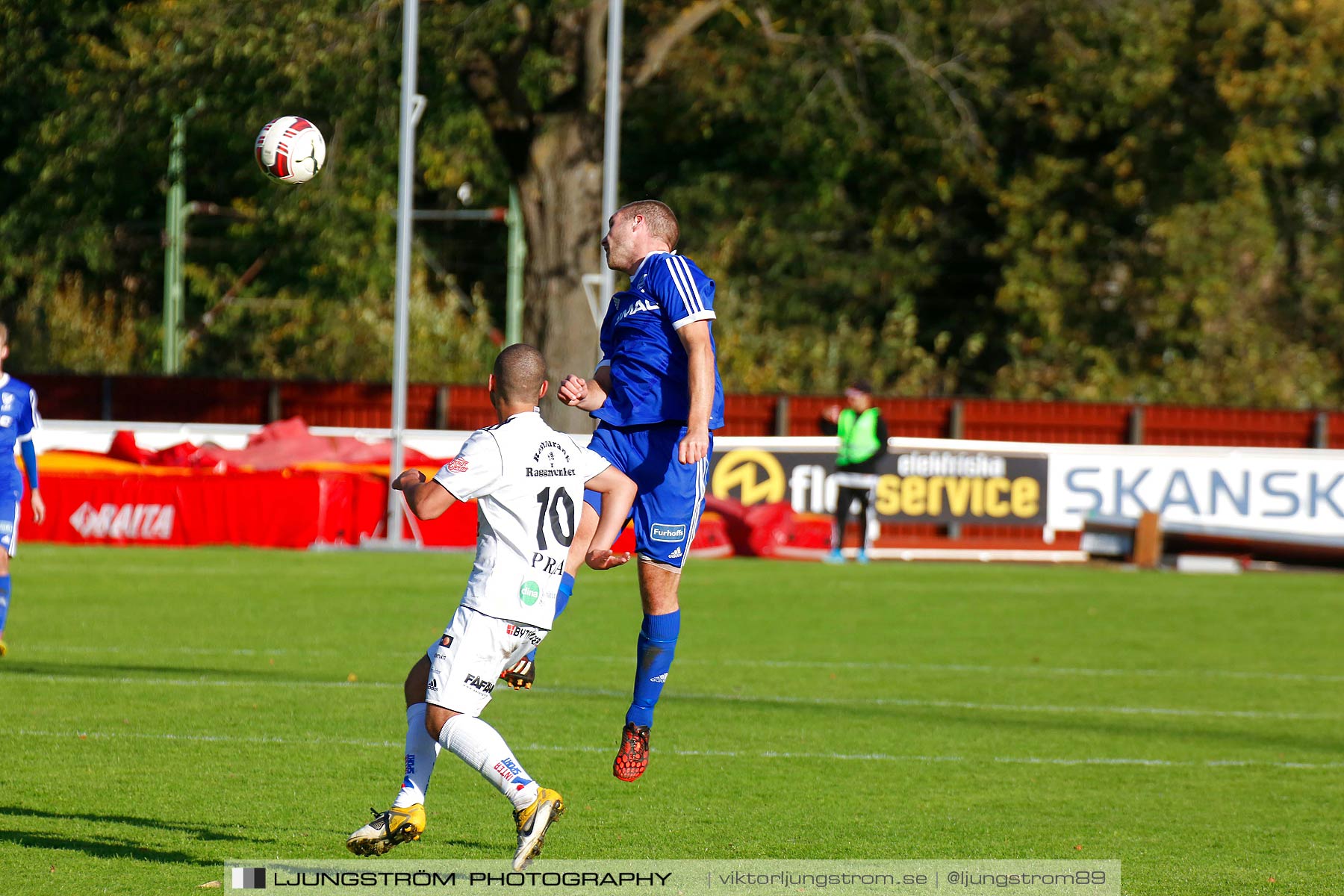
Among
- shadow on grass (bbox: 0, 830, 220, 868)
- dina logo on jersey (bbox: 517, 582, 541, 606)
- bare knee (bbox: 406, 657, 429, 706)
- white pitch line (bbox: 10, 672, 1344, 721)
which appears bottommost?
white pitch line (bbox: 10, 672, 1344, 721)

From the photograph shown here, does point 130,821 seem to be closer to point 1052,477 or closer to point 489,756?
point 489,756

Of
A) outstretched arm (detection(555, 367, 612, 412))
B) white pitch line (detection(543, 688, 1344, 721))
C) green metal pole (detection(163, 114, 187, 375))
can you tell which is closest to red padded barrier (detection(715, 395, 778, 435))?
green metal pole (detection(163, 114, 187, 375))

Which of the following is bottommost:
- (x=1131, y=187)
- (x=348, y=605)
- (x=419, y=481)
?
(x=348, y=605)

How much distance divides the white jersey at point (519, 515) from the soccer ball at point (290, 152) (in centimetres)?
392

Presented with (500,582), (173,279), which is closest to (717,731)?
(500,582)

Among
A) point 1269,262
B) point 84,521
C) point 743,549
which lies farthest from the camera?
point 1269,262

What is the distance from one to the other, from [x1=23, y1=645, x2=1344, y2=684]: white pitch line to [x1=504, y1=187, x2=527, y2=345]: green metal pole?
80.6 feet

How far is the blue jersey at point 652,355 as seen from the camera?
6.84 m

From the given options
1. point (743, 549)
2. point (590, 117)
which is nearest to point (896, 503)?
point (743, 549)

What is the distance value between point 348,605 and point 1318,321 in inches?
1213

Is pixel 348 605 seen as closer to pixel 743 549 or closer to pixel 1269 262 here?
pixel 743 549

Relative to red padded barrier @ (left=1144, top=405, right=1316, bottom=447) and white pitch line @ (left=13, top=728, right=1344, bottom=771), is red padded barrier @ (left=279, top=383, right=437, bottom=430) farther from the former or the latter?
white pitch line @ (left=13, top=728, right=1344, bottom=771)

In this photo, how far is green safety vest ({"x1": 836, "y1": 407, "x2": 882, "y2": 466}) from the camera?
2117 centimetres

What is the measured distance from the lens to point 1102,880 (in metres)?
6.24
